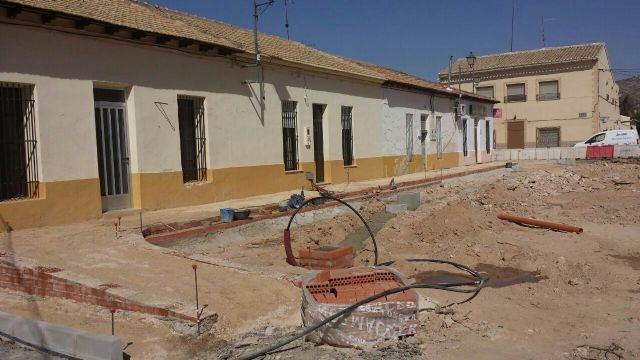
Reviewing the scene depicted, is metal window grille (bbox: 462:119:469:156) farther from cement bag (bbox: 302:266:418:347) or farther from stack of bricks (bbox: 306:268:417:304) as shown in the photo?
cement bag (bbox: 302:266:418:347)

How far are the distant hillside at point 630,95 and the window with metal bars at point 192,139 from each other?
59753 mm

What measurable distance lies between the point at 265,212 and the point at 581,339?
24.4 feet

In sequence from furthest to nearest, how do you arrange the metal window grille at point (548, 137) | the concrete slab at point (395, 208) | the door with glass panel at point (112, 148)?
1. the metal window grille at point (548, 137)
2. the concrete slab at point (395, 208)
3. the door with glass panel at point (112, 148)

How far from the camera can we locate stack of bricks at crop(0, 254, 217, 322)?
5.60 metres

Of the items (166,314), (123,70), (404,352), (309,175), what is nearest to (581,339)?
(404,352)

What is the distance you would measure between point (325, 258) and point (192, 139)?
5979mm

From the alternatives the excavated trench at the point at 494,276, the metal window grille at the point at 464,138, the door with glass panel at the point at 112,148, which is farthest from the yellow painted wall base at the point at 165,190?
the metal window grille at the point at 464,138

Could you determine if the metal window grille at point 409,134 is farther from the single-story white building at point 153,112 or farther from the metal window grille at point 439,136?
the single-story white building at point 153,112

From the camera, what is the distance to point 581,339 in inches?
207

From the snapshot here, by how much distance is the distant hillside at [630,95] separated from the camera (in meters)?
60.7

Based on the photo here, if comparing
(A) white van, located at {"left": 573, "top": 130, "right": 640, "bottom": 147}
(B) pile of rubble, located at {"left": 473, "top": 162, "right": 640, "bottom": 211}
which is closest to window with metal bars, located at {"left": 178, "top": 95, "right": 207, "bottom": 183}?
(B) pile of rubble, located at {"left": 473, "top": 162, "right": 640, "bottom": 211}

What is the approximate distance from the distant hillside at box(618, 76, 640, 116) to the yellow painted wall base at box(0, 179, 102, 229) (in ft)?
A: 207

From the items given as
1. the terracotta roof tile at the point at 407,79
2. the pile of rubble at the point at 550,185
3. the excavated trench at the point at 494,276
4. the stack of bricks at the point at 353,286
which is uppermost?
the terracotta roof tile at the point at 407,79

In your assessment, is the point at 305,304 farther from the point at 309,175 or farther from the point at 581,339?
the point at 309,175
